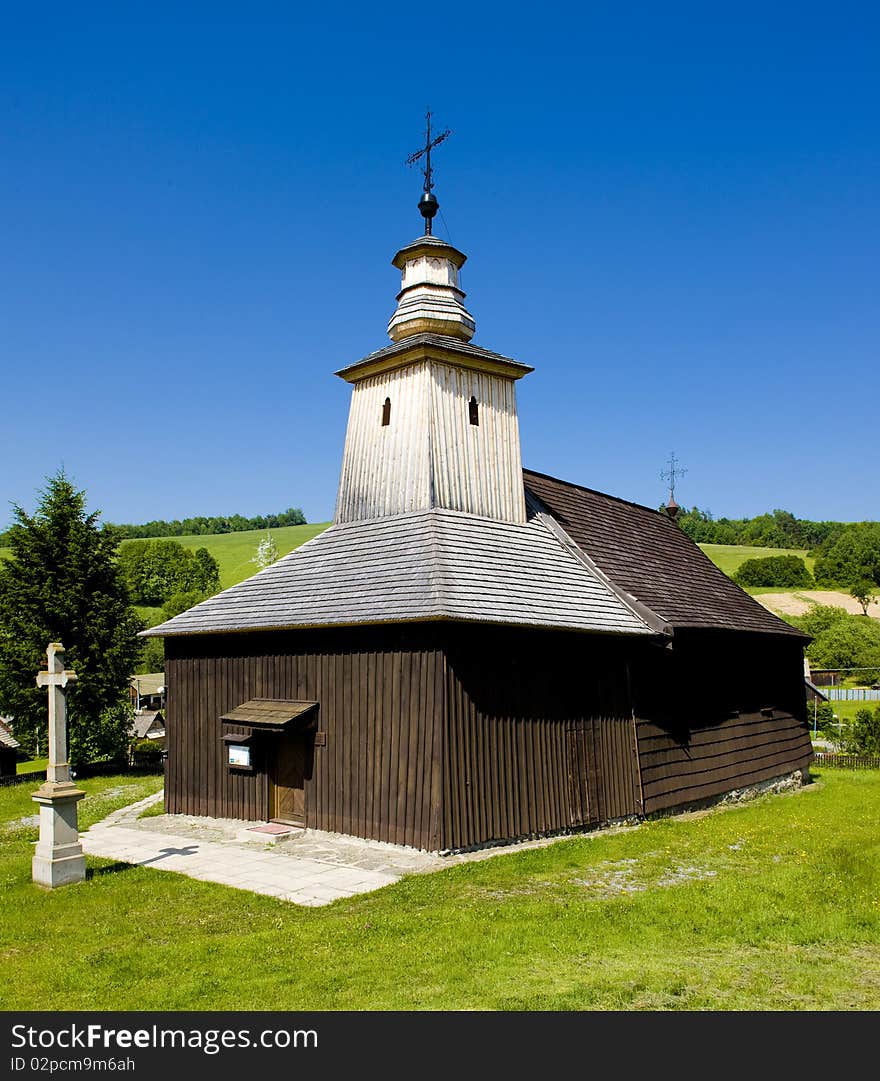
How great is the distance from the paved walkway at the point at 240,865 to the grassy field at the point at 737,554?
92293 mm

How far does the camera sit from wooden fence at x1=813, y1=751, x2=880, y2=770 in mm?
30656

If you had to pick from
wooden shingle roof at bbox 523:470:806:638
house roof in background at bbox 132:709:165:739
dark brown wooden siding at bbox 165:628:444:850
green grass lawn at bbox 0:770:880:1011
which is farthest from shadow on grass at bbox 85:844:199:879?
house roof in background at bbox 132:709:165:739

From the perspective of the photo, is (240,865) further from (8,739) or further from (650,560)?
(8,739)

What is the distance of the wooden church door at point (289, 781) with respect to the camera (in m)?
15.7

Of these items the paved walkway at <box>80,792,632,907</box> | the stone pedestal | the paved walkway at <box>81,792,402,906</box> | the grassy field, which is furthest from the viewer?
the grassy field

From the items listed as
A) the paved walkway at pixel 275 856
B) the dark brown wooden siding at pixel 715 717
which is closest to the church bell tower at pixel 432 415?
the dark brown wooden siding at pixel 715 717

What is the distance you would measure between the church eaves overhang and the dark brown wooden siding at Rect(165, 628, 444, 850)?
630 centimetres

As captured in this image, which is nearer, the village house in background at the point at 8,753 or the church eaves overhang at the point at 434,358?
the church eaves overhang at the point at 434,358

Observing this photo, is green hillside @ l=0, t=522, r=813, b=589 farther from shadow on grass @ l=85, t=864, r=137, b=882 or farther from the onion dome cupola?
shadow on grass @ l=85, t=864, r=137, b=882

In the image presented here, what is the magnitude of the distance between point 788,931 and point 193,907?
275 inches

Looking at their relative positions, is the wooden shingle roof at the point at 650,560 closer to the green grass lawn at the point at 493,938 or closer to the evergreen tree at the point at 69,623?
the green grass lawn at the point at 493,938

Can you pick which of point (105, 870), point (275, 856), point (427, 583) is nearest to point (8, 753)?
point (105, 870)
